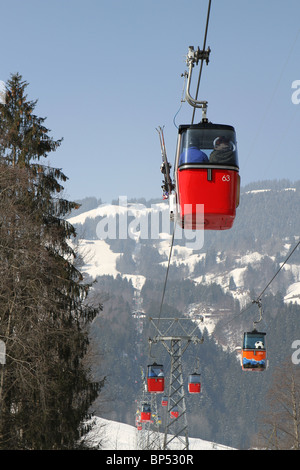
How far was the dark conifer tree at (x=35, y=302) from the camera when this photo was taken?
632 inches

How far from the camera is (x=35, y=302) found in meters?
16.4

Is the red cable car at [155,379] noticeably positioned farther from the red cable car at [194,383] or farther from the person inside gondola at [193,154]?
the person inside gondola at [193,154]

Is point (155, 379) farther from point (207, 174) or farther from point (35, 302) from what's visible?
point (207, 174)

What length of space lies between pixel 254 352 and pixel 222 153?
17125 millimetres

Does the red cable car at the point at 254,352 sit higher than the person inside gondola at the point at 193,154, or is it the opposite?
the person inside gondola at the point at 193,154

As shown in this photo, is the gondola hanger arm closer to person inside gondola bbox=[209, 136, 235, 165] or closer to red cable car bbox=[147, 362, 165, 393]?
person inside gondola bbox=[209, 136, 235, 165]

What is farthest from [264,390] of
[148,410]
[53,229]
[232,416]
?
[53,229]

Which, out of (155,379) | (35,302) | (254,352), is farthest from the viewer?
(155,379)

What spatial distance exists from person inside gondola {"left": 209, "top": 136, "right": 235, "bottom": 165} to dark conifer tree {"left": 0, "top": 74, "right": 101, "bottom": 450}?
7233mm

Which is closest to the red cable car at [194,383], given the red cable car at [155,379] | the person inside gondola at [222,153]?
the red cable car at [155,379]

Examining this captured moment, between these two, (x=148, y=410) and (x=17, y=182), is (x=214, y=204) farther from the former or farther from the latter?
(x=148, y=410)

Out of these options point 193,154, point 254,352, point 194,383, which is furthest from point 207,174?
point 194,383
